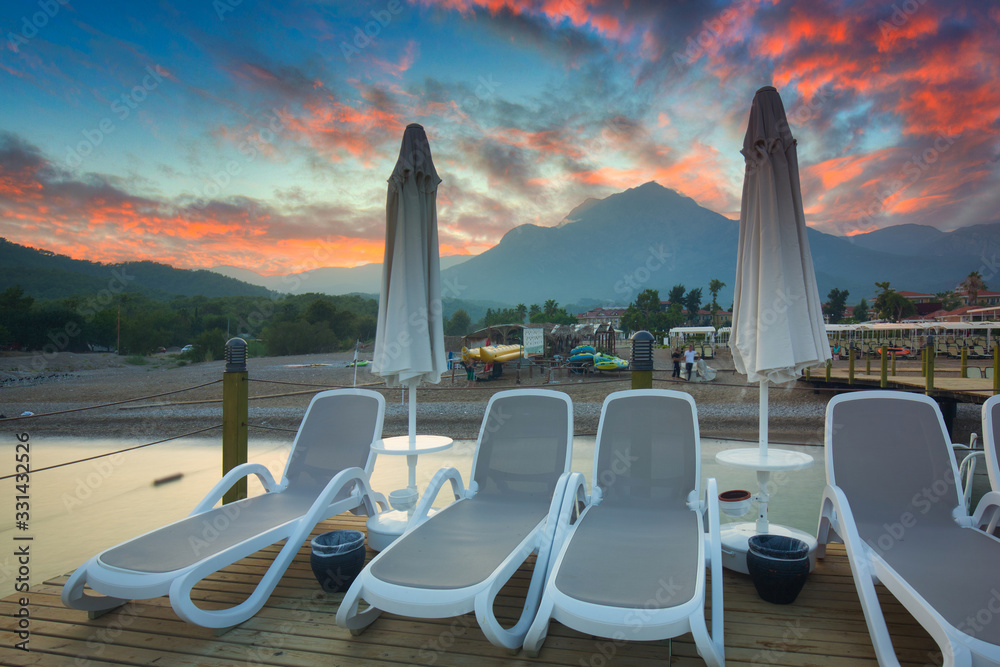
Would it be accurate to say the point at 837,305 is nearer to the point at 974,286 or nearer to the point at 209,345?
the point at 974,286

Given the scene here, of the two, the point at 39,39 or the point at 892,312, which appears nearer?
the point at 39,39

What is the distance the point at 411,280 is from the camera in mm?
3164

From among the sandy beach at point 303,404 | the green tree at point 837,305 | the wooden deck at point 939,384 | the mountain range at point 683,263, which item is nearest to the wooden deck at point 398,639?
the sandy beach at point 303,404

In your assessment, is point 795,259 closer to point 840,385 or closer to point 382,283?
point 382,283

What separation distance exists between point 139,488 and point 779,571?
8465mm

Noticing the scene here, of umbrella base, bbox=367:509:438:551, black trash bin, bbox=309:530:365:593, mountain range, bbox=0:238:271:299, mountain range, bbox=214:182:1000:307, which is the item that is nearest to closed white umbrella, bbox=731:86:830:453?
umbrella base, bbox=367:509:438:551

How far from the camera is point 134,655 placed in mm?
1947

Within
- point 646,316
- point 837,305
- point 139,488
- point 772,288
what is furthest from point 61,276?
point 837,305

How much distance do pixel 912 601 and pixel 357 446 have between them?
2.90 meters

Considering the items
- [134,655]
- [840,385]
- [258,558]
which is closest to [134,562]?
[134,655]

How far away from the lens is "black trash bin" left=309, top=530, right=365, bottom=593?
242cm

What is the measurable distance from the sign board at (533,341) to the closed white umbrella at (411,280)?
15.7m

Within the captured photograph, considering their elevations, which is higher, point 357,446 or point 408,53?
point 408,53

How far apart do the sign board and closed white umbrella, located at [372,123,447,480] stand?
15.7 metres
